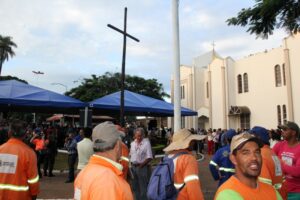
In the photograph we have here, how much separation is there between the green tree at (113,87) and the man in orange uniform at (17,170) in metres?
41.8

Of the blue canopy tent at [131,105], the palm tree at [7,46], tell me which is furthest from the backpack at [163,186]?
the palm tree at [7,46]

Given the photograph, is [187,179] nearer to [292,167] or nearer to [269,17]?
[292,167]

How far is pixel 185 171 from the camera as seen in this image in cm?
392

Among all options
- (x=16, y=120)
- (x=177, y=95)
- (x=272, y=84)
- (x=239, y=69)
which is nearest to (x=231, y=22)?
(x=177, y=95)

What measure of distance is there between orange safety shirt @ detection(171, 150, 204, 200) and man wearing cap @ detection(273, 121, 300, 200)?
1354 mm

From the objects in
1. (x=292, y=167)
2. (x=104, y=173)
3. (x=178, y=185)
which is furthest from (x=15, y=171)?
(x=292, y=167)

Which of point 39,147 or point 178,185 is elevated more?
point 39,147

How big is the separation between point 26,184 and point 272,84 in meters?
29.9

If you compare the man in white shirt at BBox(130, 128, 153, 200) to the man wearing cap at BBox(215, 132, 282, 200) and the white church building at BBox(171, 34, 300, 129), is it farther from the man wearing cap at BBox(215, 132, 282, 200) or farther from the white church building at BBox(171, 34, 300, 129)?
the white church building at BBox(171, 34, 300, 129)

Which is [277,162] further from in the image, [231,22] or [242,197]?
[231,22]

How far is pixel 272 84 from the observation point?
3141 centimetres

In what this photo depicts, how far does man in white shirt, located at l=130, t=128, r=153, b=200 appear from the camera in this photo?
26.5 ft

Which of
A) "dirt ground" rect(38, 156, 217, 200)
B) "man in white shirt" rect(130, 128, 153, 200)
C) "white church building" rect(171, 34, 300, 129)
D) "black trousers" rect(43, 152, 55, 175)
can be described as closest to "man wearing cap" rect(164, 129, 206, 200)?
"man in white shirt" rect(130, 128, 153, 200)

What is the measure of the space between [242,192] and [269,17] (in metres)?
6.45
